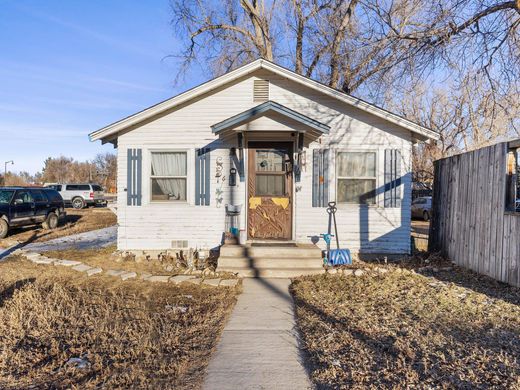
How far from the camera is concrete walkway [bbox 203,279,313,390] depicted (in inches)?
126

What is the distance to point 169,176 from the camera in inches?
335

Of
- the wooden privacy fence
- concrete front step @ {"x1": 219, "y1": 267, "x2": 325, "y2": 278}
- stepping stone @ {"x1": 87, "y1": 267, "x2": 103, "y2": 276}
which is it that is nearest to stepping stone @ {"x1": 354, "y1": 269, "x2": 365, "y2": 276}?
concrete front step @ {"x1": 219, "y1": 267, "x2": 325, "y2": 278}

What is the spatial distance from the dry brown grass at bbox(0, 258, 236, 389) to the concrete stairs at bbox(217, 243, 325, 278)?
3.82 feet

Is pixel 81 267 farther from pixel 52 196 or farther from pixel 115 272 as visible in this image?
pixel 52 196

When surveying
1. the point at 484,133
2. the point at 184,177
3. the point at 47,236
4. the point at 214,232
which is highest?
the point at 484,133

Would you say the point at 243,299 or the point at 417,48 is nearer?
the point at 243,299

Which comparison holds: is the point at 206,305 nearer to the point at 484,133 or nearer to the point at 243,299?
the point at 243,299

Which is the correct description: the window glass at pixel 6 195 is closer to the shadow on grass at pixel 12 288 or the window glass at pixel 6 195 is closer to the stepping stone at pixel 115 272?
the shadow on grass at pixel 12 288

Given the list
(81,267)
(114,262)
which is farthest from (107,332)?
(114,262)

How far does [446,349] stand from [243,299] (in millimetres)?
2985

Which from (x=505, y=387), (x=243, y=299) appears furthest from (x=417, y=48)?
(x=505, y=387)

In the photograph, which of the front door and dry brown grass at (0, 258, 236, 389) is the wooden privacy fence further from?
dry brown grass at (0, 258, 236, 389)

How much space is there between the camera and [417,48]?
30.8 feet

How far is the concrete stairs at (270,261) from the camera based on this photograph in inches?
284
